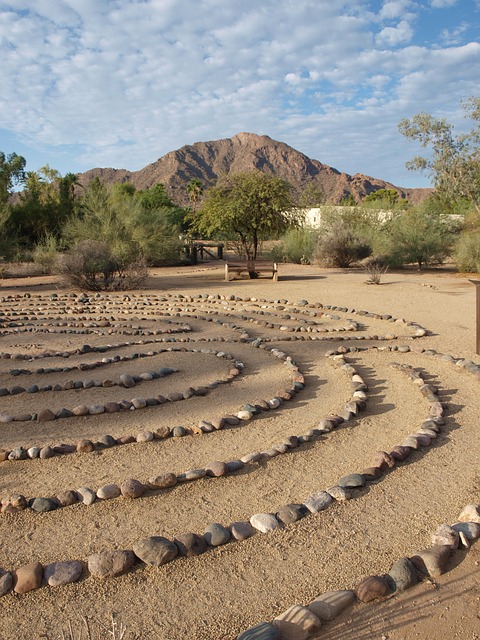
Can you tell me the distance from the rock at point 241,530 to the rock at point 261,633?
2.69ft

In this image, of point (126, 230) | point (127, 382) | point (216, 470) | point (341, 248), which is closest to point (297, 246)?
point (341, 248)

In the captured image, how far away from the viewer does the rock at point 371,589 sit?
2721 mm

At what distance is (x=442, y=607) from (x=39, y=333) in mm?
8107

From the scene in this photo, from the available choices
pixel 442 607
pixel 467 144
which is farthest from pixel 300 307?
pixel 467 144

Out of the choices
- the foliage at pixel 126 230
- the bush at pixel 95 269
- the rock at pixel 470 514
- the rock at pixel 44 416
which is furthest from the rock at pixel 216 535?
the foliage at pixel 126 230

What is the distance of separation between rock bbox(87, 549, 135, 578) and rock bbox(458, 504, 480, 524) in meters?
1.94

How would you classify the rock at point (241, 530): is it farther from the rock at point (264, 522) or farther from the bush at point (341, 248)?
the bush at point (341, 248)

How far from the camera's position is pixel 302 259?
2689 cm

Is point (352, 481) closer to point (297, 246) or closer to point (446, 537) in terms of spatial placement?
point (446, 537)

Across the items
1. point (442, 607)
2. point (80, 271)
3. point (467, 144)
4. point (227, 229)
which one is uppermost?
point (467, 144)

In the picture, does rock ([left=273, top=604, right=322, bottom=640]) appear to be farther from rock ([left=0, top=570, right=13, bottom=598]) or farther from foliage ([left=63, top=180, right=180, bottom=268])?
foliage ([left=63, top=180, right=180, bottom=268])

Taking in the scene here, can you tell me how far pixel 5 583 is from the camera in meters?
2.78

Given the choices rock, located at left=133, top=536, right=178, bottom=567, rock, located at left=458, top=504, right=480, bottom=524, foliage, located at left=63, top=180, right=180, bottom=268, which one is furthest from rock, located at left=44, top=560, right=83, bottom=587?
foliage, located at left=63, top=180, right=180, bottom=268

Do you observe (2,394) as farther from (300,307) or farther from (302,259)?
(302,259)
